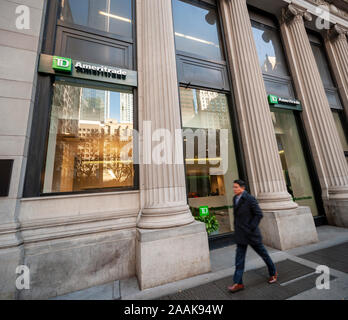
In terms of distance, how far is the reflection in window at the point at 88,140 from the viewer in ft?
14.7

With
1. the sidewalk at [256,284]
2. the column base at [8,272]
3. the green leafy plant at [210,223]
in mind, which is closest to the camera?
the sidewalk at [256,284]

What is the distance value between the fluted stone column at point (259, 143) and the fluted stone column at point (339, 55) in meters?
7.51

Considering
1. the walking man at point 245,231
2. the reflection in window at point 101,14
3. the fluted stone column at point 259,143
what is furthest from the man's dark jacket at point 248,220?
the reflection in window at point 101,14

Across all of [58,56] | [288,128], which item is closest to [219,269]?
[58,56]

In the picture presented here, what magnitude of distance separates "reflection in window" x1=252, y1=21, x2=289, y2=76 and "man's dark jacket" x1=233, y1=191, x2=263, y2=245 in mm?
8187

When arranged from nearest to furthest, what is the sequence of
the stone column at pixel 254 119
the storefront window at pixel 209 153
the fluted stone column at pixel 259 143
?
the fluted stone column at pixel 259 143, the stone column at pixel 254 119, the storefront window at pixel 209 153

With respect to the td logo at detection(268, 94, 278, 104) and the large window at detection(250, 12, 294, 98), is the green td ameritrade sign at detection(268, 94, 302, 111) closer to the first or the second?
the td logo at detection(268, 94, 278, 104)

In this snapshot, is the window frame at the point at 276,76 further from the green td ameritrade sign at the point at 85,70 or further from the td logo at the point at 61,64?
the td logo at the point at 61,64

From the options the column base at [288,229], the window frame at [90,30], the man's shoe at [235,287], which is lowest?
the man's shoe at [235,287]

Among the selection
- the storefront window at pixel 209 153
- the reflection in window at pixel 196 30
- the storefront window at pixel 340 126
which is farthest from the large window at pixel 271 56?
the storefront window at pixel 340 126

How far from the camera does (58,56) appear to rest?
469 cm

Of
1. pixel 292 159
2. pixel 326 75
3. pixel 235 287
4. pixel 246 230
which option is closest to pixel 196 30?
pixel 292 159

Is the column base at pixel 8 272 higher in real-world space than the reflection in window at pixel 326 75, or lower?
lower

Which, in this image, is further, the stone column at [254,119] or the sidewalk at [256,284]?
the stone column at [254,119]
